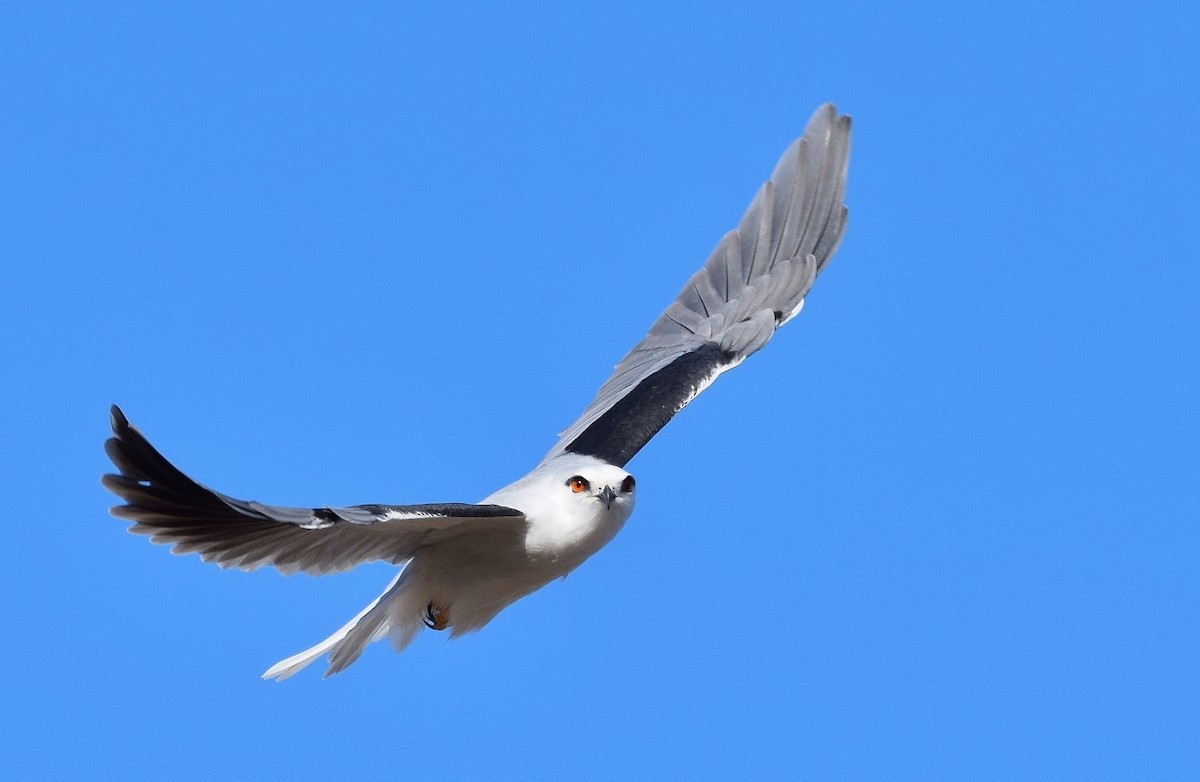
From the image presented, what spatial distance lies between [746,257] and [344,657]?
12.8 feet

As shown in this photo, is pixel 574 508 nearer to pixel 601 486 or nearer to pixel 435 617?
pixel 601 486

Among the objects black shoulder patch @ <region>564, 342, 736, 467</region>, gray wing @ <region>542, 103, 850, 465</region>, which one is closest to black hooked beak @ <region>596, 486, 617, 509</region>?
black shoulder patch @ <region>564, 342, 736, 467</region>

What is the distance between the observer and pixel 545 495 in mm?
8094

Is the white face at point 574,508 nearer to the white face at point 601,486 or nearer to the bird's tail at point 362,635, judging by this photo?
the white face at point 601,486

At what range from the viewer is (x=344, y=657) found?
8.52 meters

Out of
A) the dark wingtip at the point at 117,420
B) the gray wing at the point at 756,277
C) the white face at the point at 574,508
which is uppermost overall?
the gray wing at the point at 756,277

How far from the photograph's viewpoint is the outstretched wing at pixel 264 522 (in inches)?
259

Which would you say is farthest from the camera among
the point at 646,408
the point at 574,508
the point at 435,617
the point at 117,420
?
the point at 646,408

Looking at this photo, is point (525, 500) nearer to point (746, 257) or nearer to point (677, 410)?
point (677, 410)

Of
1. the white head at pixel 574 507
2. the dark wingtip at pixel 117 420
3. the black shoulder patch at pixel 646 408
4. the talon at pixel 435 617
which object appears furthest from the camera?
the black shoulder patch at pixel 646 408

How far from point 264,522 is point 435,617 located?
1628 mm

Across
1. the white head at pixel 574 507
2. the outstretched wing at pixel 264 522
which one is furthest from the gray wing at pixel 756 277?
the outstretched wing at pixel 264 522

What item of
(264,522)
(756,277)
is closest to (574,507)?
(264,522)

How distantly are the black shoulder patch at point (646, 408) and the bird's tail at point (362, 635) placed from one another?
1.36m
